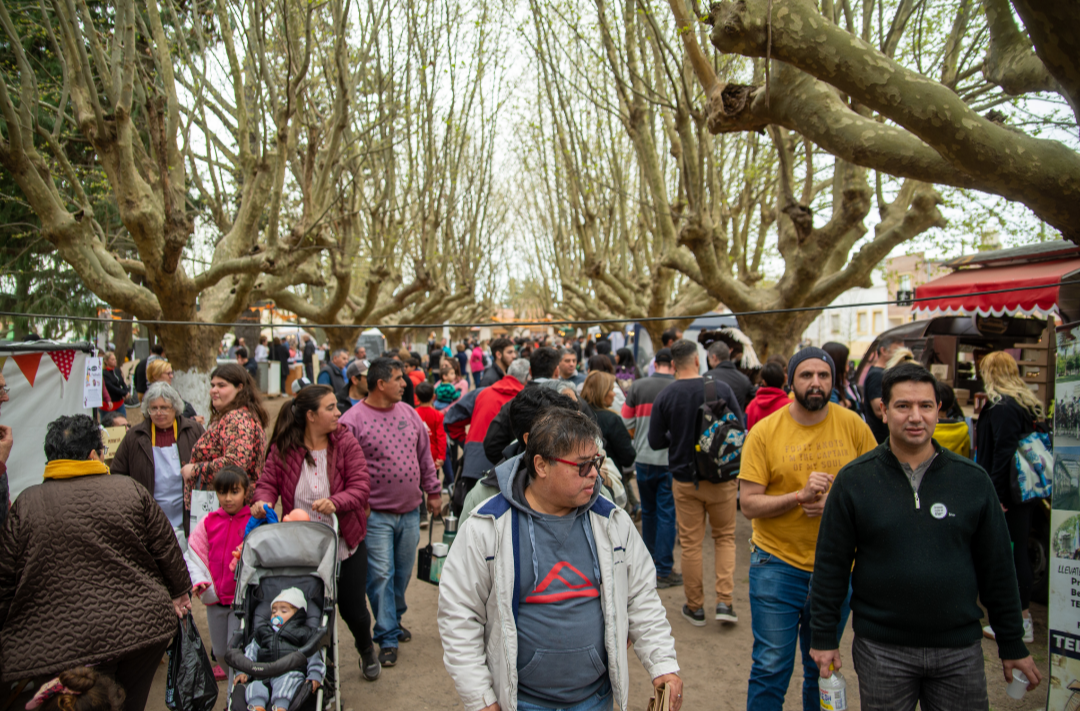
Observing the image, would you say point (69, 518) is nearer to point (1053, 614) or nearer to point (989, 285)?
point (1053, 614)

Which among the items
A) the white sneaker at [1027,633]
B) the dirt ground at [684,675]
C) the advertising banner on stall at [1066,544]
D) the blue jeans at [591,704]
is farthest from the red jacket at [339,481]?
the white sneaker at [1027,633]

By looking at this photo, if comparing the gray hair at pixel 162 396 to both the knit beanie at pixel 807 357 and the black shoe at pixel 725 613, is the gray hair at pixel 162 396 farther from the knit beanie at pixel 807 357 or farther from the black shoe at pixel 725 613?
the black shoe at pixel 725 613

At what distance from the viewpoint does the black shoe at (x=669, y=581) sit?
5605 mm

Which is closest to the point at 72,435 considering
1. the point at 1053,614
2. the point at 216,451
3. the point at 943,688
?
the point at 216,451

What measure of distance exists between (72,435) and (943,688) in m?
3.62

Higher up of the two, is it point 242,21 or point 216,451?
point 242,21

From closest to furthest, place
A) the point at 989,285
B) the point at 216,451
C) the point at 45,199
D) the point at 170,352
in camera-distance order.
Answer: the point at 216,451, the point at 45,199, the point at 989,285, the point at 170,352

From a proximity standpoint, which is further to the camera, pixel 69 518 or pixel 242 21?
pixel 242 21

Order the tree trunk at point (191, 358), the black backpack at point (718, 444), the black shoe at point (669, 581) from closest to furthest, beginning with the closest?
the black backpack at point (718, 444), the black shoe at point (669, 581), the tree trunk at point (191, 358)

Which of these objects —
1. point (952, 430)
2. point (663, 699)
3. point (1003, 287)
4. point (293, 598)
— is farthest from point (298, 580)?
point (1003, 287)

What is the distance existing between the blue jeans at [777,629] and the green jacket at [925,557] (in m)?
0.49

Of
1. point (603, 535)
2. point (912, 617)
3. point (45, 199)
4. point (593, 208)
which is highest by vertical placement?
point (593, 208)

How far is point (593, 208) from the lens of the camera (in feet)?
52.1

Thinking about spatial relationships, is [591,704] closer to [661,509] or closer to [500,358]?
[661,509]
